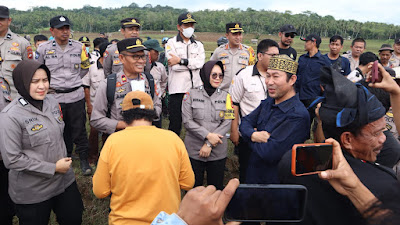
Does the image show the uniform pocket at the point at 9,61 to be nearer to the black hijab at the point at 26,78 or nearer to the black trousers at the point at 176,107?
the black hijab at the point at 26,78

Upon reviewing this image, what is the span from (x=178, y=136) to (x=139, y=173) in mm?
985

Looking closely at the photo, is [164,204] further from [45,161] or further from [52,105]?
[52,105]

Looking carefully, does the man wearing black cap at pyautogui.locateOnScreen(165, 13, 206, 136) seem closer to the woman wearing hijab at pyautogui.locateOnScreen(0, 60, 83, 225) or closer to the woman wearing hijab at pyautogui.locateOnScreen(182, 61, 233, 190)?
the woman wearing hijab at pyautogui.locateOnScreen(182, 61, 233, 190)

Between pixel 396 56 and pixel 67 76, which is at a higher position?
pixel 396 56

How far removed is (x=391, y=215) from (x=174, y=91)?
4.33 metres

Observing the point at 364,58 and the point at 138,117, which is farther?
the point at 364,58

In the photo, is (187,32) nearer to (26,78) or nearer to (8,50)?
(8,50)

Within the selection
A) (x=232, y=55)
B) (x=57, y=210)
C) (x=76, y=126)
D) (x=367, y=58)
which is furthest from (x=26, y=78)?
(x=367, y=58)

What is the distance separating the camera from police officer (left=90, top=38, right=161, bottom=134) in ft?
10.5

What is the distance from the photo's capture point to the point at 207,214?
2.92 ft

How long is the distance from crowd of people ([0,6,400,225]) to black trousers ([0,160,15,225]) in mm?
12

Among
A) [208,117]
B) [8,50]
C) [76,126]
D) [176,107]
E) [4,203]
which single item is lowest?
[4,203]

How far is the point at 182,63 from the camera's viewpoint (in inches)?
187

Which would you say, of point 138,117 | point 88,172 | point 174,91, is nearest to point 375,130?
point 138,117
